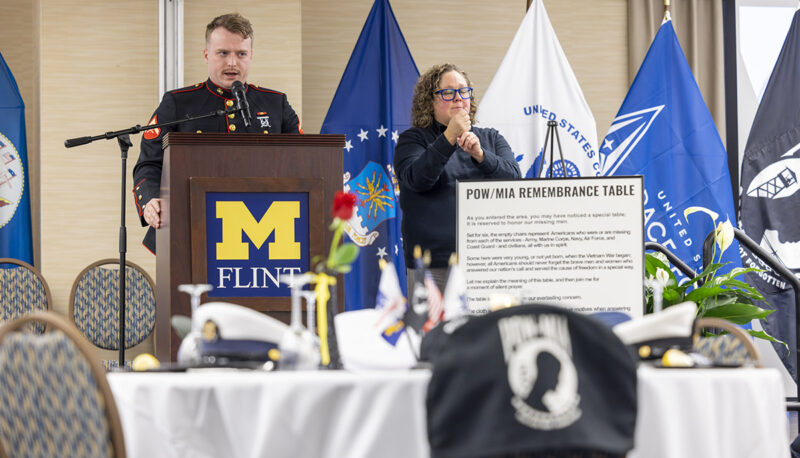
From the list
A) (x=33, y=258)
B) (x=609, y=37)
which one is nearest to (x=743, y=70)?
(x=609, y=37)

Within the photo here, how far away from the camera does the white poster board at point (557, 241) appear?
101 inches

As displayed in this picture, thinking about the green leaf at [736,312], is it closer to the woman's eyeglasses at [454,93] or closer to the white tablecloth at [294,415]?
the woman's eyeglasses at [454,93]

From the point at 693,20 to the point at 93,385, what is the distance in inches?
194

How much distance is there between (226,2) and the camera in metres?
4.57

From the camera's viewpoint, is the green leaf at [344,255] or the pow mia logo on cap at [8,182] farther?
the pow mia logo on cap at [8,182]

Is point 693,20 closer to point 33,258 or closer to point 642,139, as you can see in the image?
point 642,139

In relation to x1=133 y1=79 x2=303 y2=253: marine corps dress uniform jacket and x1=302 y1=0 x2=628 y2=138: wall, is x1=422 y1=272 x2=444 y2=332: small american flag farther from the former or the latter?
x1=302 y1=0 x2=628 y2=138: wall

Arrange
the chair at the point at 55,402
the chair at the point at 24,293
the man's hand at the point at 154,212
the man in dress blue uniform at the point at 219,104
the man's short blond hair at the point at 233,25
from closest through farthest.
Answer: the chair at the point at 55,402 → the man's hand at the point at 154,212 → the man in dress blue uniform at the point at 219,104 → the man's short blond hair at the point at 233,25 → the chair at the point at 24,293

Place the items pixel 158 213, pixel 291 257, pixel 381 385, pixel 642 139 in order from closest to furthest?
pixel 381 385 → pixel 291 257 → pixel 158 213 → pixel 642 139

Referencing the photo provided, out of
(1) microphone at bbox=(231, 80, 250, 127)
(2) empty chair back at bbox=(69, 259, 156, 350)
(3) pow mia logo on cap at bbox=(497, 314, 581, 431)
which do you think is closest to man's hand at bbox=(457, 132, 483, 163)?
(1) microphone at bbox=(231, 80, 250, 127)

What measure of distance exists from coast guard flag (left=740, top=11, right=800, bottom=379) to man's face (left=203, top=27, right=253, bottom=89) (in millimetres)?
3175

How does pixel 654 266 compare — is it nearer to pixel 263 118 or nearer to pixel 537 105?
pixel 537 105

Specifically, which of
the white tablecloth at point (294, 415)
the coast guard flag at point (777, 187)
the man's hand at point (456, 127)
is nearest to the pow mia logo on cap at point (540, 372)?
the white tablecloth at point (294, 415)

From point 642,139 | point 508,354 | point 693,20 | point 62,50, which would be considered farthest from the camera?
point 693,20
